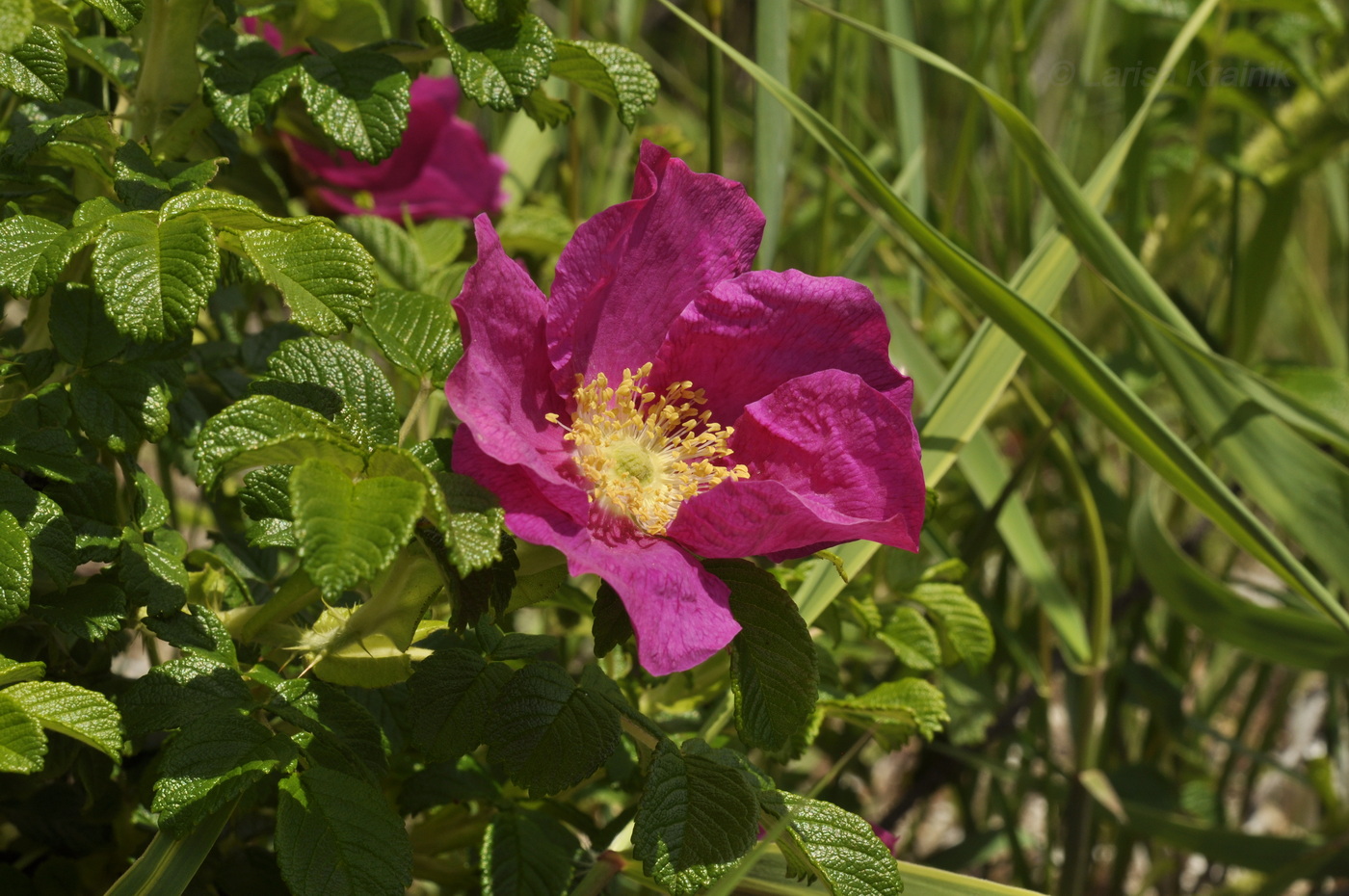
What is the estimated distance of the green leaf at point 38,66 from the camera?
541 millimetres

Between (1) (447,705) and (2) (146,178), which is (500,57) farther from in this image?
(1) (447,705)

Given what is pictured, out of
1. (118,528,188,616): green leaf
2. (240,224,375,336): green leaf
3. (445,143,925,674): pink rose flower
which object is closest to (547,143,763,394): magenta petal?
(445,143,925,674): pink rose flower

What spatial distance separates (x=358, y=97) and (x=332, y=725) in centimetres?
33

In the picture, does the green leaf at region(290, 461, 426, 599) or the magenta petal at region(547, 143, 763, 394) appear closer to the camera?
the green leaf at region(290, 461, 426, 599)

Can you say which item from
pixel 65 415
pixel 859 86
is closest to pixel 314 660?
pixel 65 415

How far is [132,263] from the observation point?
50 centimetres

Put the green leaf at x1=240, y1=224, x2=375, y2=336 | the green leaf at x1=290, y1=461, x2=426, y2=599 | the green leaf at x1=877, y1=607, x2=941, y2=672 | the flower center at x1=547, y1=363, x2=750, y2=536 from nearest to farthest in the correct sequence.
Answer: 1. the green leaf at x1=290, y1=461, x2=426, y2=599
2. the green leaf at x1=240, y1=224, x2=375, y2=336
3. the flower center at x1=547, y1=363, x2=750, y2=536
4. the green leaf at x1=877, y1=607, x2=941, y2=672

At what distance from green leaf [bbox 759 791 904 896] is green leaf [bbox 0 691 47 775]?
1.08 ft

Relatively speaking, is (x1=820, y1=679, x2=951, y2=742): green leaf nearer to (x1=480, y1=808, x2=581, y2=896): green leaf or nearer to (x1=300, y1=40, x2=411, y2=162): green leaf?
(x1=480, y1=808, x2=581, y2=896): green leaf

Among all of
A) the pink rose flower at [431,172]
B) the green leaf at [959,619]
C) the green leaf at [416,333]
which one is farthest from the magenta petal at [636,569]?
the pink rose flower at [431,172]

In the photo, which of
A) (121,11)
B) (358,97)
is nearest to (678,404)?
(358,97)

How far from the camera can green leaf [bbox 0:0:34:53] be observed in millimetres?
434

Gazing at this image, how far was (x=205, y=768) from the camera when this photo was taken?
50 cm

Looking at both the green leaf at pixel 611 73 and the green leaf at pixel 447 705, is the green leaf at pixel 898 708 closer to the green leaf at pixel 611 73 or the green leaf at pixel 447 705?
the green leaf at pixel 447 705
